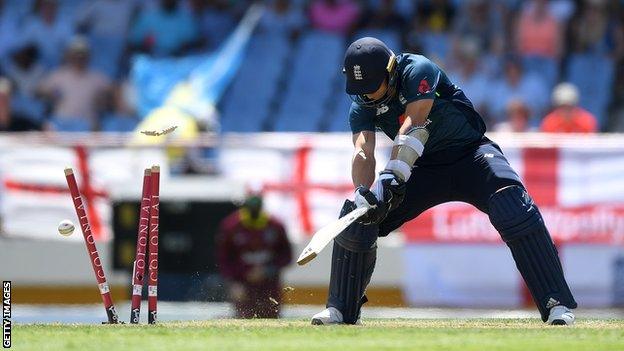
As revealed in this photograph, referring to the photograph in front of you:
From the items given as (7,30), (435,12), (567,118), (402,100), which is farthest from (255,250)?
(7,30)

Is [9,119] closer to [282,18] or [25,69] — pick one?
[25,69]

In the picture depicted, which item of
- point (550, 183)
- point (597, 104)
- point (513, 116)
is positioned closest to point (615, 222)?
point (550, 183)

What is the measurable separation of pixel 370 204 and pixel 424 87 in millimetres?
836

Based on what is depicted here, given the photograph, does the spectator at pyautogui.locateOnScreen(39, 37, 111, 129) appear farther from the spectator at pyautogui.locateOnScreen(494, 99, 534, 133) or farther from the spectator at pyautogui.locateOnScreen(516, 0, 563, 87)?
the spectator at pyautogui.locateOnScreen(516, 0, 563, 87)

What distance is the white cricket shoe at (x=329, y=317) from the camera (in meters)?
11.0

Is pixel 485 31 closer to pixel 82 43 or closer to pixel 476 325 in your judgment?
pixel 82 43

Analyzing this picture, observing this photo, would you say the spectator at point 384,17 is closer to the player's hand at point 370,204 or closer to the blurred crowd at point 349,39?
the blurred crowd at point 349,39

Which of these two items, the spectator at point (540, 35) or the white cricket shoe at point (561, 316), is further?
the spectator at point (540, 35)

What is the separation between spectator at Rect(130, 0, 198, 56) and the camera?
834 inches

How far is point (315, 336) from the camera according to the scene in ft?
32.8

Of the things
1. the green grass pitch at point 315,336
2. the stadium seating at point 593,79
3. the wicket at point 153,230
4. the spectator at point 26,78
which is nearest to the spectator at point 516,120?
the stadium seating at point 593,79

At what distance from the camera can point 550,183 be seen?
645 inches

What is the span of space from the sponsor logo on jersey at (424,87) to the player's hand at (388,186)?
56cm

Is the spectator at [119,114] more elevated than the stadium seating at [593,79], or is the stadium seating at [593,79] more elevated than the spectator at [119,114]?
the stadium seating at [593,79]
